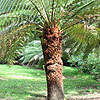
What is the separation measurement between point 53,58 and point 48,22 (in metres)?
0.85

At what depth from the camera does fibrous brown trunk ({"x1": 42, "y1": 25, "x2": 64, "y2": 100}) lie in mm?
5211

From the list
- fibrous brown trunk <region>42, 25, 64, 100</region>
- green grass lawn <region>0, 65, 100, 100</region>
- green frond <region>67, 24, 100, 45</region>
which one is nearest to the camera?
fibrous brown trunk <region>42, 25, 64, 100</region>

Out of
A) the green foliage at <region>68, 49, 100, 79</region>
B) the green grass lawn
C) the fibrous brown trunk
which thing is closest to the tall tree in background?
the fibrous brown trunk

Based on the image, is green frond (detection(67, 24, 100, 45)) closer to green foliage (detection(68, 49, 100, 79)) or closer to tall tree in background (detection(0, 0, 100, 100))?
tall tree in background (detection(0, 0, 100, 100))

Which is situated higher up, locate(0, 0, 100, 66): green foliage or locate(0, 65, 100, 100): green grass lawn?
locate(0, 0, 100, 66): green foliage

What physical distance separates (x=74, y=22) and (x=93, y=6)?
603 mm

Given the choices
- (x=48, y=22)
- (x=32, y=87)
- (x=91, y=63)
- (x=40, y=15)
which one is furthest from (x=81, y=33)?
(x=91, y=63)

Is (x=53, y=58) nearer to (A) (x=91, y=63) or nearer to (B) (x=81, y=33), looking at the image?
(B) (x=81, y=33)

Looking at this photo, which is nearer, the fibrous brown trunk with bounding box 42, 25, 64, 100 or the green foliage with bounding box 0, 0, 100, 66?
the green foliage with bounding box 0, 0, 100, 66

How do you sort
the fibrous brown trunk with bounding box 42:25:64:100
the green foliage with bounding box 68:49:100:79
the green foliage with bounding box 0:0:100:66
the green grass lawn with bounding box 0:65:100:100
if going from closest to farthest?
the green foliage with bounding box 0:0:100:66 < the fibrous brown trunk with bounding box 42:25:64:100 < the green grass lawn with bounding box 0:65:100:100 < the green foliage with bounding box 68:49:100:79

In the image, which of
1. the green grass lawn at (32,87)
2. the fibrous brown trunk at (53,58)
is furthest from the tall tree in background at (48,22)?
the green grass lawn at (32,87)

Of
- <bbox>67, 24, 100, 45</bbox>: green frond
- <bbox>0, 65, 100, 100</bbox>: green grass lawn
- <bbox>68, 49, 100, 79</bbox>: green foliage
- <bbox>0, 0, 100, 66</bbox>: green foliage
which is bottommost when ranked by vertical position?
<bbox>0, 65, 100, 100</bbox>: green grass lawn

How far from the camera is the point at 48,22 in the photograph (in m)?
5.29

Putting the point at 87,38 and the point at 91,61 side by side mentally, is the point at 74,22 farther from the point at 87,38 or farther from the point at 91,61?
the point at 91,61
